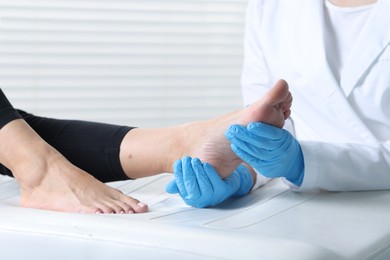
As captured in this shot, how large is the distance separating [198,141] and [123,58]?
4.97 ft

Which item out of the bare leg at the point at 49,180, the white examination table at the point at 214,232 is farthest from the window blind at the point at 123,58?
the white examination table at the point at 214,232

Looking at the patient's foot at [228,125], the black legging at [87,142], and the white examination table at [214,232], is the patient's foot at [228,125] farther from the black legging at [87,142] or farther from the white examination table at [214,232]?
the black legging at [87,142]

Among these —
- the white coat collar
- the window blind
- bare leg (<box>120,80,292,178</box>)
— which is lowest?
the window blind

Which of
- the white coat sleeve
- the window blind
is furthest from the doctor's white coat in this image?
the window blind

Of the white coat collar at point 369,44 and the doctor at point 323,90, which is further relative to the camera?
the white coat collar at point 369,44

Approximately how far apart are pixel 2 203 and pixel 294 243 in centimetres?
64

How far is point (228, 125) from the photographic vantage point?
1.44 m

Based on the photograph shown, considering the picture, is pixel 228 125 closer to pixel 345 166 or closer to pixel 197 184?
pixel 197 184

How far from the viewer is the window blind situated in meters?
2.88

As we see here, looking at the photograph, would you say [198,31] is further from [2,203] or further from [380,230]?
[380,230]

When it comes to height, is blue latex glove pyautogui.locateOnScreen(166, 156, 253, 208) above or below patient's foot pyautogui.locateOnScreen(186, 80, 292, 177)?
below

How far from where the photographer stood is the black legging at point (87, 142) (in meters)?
1.63

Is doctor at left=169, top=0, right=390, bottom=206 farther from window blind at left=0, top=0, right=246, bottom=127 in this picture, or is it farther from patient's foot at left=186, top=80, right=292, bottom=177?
window blind at left=0, top=0, right=246, bottom=127

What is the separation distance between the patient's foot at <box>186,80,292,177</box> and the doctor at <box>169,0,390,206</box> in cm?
3
